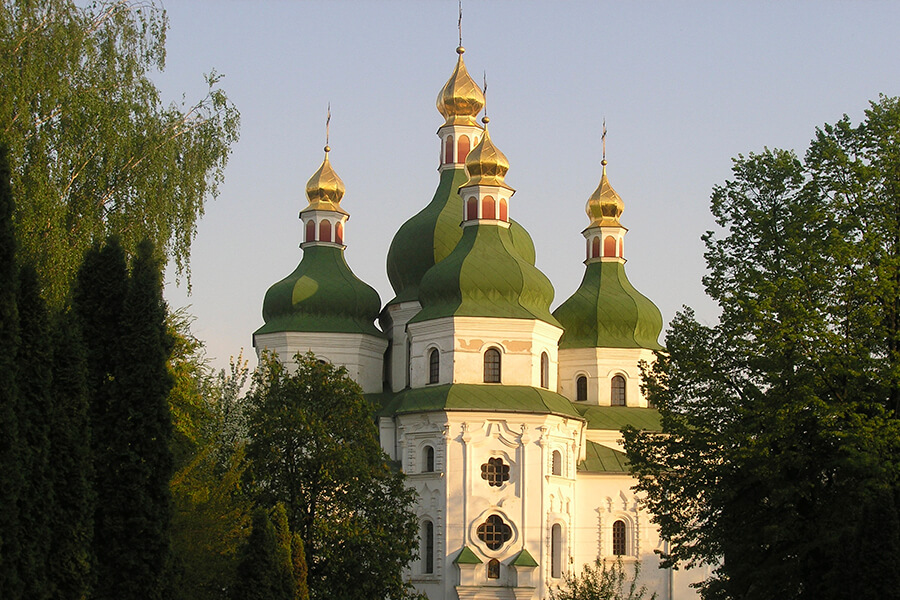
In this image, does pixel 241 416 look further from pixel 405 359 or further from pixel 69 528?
pixel 69 528

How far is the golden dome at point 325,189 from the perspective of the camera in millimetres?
50000

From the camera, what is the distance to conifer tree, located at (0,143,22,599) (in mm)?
14938

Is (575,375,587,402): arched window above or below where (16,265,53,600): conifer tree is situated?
above

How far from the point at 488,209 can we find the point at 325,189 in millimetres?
9576

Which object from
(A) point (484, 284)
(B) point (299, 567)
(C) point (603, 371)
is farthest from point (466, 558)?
(B) point (299, 567)

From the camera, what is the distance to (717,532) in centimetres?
2367

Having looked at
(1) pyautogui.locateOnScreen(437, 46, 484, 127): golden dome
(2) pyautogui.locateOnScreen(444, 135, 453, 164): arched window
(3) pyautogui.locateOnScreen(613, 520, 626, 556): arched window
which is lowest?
(3) pyautogui.locateOnScreen(613, 520, 626, 556): arched window

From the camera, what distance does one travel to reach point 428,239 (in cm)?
4700

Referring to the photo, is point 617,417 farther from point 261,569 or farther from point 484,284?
Result: point 261,569

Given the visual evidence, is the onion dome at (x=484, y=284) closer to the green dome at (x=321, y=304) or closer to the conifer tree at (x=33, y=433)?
the green dome at (x=321, y=304)

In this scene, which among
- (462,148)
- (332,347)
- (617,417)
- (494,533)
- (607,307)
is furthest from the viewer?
(462,148)

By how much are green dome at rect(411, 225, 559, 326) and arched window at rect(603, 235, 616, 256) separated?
8.42 meters

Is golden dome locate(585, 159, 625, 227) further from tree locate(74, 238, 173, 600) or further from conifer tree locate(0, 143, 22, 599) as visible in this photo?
conifer tree locate(0, 143, 22, 599)

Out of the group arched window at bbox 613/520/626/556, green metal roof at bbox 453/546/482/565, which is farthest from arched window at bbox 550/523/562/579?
arched window at bbox 613/520/626/556
